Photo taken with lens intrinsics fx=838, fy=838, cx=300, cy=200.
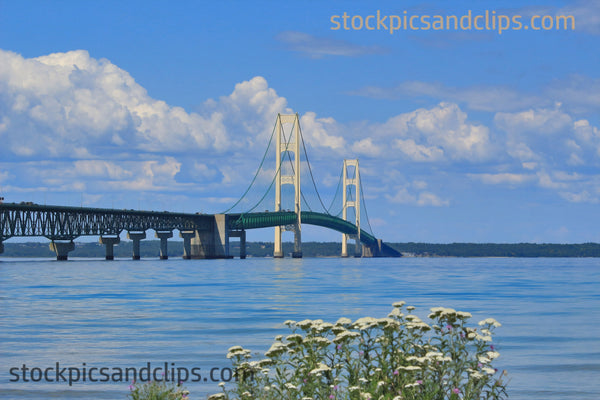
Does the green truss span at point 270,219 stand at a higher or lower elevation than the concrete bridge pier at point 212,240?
higher

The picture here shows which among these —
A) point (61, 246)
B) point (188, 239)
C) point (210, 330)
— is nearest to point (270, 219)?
point (188, 239)

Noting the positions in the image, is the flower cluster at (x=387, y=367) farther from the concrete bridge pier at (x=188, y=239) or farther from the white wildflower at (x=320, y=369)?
the concrete bridge pier at (x=188, y=239)

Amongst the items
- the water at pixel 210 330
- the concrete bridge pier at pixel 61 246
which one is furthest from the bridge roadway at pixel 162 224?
the water at pixel 210 330

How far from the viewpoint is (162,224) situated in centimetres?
16750

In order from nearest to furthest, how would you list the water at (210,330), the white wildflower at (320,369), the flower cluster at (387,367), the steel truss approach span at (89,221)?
the white wildflower at (320,369), the flower cluster at (387,367), the water at (210,330), the steel truss approach span at (89,221)

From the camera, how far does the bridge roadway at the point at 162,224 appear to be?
13900 cm

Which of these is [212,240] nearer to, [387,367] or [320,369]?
[387,367]

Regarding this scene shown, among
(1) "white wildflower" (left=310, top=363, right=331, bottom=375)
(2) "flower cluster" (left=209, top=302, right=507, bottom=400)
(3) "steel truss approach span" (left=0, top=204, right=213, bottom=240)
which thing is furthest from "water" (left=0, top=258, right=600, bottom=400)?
(3) "steel truss approach span" (left=0, top=204, right=213, bottom=240)

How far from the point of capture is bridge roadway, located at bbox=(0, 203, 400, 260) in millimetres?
139000

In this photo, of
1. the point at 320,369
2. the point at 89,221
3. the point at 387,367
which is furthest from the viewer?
the point at 89,221

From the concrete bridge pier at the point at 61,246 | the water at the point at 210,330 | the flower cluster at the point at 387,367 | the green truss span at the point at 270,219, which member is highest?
the green truss span at the point at 270,219

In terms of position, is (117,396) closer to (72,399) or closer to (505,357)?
(72,399)

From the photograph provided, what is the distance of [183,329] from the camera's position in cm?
2742

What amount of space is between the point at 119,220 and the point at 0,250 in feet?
114
